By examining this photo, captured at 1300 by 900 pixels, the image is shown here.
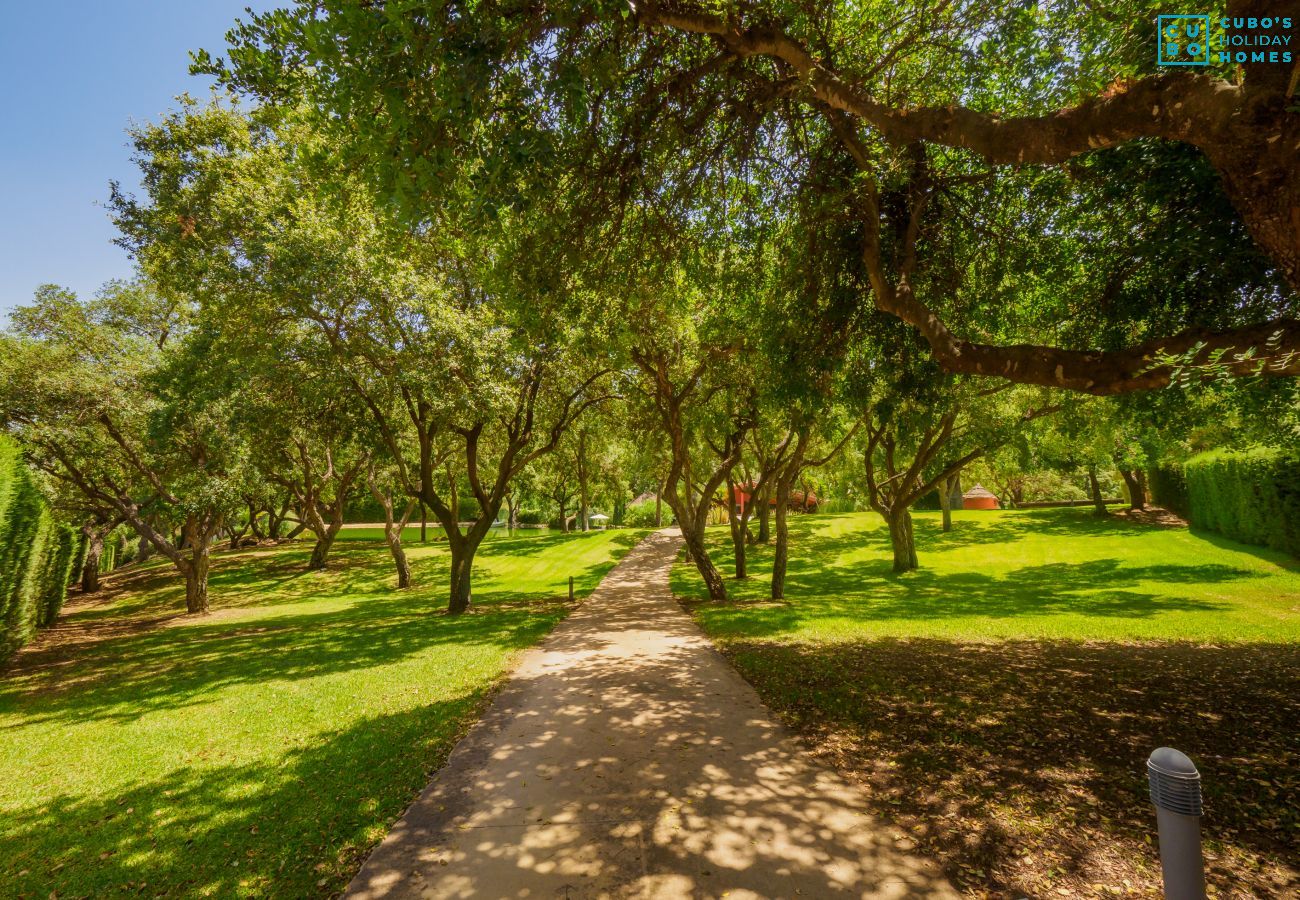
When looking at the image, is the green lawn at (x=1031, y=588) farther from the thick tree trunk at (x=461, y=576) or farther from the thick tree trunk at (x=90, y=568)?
the thick tree trunk at (x=90, y=568)

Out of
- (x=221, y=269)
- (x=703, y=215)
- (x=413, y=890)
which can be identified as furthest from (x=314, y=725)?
(x=703, y=215)

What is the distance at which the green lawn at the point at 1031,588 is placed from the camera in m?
11.8

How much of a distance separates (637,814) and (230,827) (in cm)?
385

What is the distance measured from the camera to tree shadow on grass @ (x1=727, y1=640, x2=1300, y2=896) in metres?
3.78

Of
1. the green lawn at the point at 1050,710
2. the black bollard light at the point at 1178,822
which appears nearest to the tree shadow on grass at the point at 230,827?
the green lawn at the point at 1050,710

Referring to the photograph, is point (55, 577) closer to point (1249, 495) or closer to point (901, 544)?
point (901, 544)

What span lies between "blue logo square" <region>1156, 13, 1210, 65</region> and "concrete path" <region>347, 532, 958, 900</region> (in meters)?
7.66

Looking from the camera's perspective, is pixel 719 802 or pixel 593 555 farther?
pixel 593 555

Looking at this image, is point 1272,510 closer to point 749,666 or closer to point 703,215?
point 749,666

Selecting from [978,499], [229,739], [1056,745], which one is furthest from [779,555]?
[978,499]

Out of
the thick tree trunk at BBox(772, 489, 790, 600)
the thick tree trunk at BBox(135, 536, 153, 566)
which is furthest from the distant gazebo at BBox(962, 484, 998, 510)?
the thick tree trunk at BBox(135, 536, 153, 566)

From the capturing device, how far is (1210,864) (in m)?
3.63

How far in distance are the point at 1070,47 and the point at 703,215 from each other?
5267mm

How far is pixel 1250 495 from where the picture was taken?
2053cm
